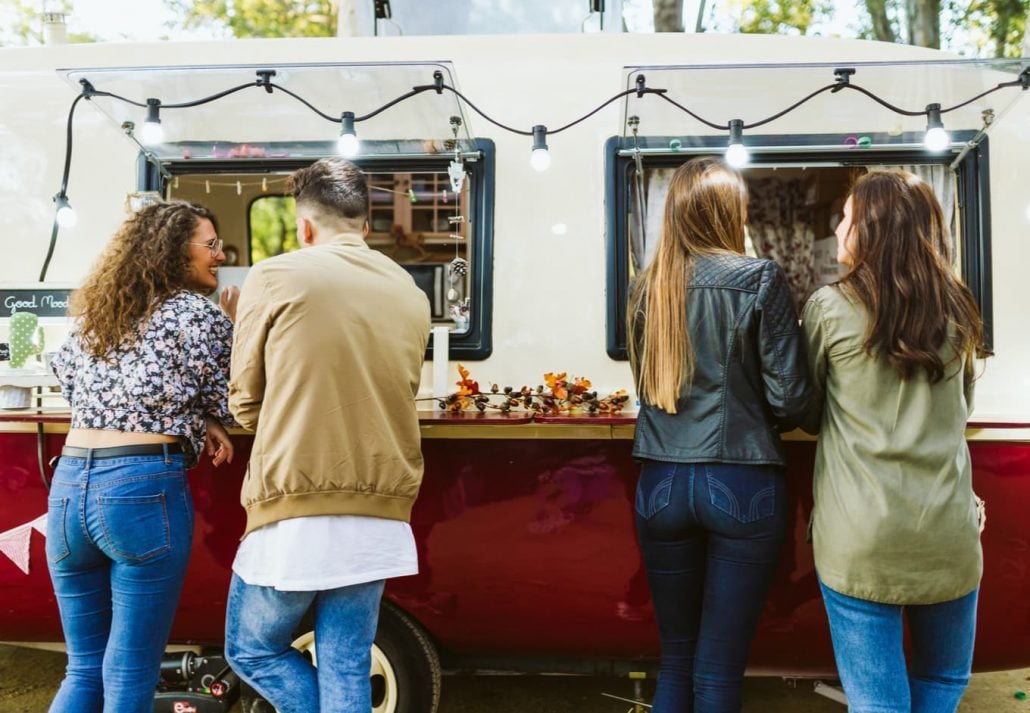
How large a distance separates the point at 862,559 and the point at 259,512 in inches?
63.6

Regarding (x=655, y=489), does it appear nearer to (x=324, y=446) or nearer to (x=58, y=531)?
(x=324, y=446)

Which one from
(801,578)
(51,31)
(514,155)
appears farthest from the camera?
(51,31)

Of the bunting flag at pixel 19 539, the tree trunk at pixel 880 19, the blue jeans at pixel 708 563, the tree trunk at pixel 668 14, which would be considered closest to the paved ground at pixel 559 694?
the bunting flag at pixel 19 539

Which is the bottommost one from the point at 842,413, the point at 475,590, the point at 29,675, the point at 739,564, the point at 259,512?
the point at 29,675

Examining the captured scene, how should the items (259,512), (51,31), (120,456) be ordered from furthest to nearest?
(51,31), (120,456), (259,512)

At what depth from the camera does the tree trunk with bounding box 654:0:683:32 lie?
32.4 ft

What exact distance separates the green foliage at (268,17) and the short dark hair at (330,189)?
13.8 m

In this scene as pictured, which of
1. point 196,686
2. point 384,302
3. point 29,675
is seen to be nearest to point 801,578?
point 384,302

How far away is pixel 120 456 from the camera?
2.33m

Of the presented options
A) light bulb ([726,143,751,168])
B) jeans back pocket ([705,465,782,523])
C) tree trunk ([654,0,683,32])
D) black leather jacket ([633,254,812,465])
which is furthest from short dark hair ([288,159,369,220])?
tree trunk ([654,0,683,32])

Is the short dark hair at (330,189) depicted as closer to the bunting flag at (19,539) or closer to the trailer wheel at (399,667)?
the trailer wheel at (399,667)

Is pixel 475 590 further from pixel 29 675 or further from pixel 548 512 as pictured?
pixel 29 675

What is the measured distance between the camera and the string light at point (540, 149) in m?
3.28

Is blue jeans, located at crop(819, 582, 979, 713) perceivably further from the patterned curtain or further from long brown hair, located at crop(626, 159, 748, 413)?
the patterned curtain
